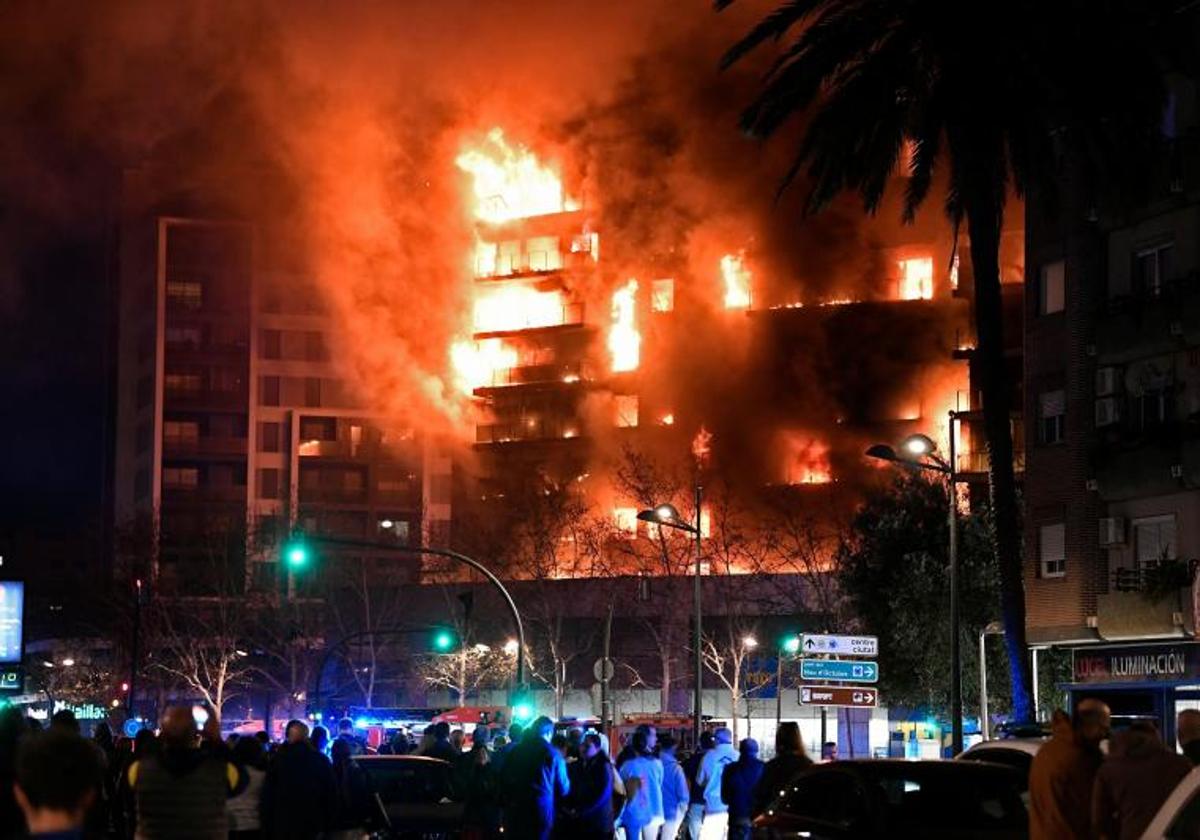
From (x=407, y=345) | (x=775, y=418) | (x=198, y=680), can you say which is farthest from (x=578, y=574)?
(x=407, y=345)

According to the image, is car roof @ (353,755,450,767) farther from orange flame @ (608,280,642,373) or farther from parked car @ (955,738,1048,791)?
orange flame @ (608,280,642,373)

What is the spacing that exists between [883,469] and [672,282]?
2040 centimetres

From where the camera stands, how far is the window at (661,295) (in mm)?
97875

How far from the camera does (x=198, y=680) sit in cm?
8544

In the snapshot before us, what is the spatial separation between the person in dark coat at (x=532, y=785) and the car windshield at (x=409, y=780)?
251 inches

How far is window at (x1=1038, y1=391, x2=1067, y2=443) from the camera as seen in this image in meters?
43.2

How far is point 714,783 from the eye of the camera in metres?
26.0

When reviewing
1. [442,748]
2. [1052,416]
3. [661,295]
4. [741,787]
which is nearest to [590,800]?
[741,787]

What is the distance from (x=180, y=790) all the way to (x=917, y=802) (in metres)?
6.38

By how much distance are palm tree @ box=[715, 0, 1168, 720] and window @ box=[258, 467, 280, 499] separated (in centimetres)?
9624

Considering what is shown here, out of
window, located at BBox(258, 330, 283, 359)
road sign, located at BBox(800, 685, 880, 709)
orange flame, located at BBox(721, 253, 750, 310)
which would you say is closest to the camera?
road sign, located at BBox(800, 685, 880, 709)

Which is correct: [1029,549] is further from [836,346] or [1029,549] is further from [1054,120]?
[836,346]

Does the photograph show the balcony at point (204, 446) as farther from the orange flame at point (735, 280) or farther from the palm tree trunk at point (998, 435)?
the palm tree trunk at point (998, 435)

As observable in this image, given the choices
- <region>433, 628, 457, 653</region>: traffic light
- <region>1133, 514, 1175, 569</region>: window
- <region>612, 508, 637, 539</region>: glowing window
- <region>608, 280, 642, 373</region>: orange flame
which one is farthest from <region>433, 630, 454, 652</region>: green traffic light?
<region>608, 280, 642, 373</region>: orange flame
